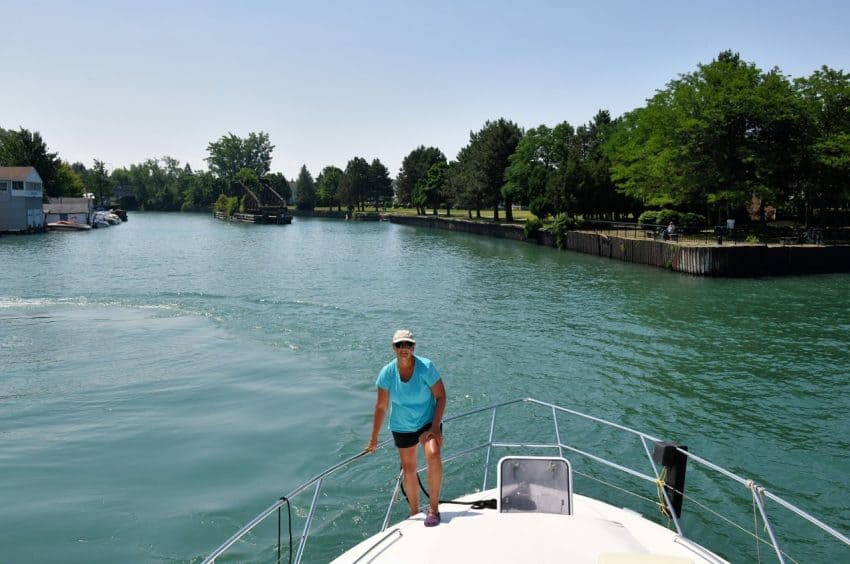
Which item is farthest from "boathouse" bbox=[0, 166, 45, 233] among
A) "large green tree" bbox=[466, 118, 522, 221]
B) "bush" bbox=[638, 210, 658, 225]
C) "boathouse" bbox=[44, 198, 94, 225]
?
"bush" bbox=[638, 210, 658, 225]

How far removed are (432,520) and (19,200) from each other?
3667 inches

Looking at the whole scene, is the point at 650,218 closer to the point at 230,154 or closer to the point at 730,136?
the point at 730,136

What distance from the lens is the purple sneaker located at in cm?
662

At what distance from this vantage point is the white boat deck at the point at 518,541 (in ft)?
19.4

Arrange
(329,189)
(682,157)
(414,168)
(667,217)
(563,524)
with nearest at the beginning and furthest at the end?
(563,524), (682,157), (667,217), (414,168), (329,189)

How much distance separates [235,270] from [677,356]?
34.8 meters

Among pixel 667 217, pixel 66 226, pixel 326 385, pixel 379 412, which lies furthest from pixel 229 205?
pixel 379 412

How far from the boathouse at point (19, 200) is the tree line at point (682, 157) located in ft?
82.9

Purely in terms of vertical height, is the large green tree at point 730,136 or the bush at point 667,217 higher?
the large green tree at point 730,136

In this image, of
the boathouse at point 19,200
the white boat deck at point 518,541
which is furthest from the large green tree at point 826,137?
the boathouse at point 19,200

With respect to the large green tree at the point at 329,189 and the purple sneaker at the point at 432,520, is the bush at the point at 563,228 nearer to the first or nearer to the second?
the purple sneaker at the point at 432,520

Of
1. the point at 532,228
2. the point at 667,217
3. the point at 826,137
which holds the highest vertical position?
the point at 826,137

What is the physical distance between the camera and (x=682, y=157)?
5262 cm

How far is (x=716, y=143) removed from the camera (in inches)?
1982
